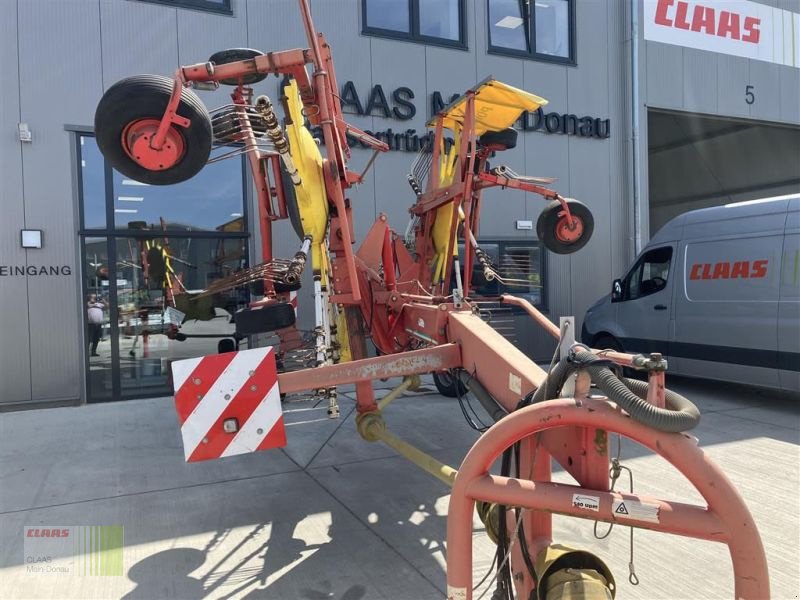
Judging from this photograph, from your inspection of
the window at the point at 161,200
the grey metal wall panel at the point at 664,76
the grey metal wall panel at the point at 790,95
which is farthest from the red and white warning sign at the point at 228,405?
the grey metal wall panel at the point at 790,95

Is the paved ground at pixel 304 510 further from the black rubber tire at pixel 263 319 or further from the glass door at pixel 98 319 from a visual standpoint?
the black rubber tire at pixel 263 319

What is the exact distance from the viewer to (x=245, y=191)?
8180 mm

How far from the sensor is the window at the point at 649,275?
25.3 ft

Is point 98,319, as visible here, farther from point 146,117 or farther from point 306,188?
point 146,117

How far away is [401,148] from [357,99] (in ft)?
3.29

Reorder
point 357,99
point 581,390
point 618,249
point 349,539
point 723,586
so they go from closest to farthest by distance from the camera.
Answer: point 581,390 < point 723,586 < point 349,539 < point 357,99 < point 618,249

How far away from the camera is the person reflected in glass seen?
24.3 ft

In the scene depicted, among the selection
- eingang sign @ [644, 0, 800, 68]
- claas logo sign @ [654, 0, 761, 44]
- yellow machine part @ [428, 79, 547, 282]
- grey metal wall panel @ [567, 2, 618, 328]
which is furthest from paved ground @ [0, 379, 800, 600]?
claas logo sign @ [654, 0, 761, 44]

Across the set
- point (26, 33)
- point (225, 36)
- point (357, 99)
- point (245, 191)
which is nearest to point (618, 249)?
point (357, 99)

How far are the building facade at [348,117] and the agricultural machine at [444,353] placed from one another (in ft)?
11.2

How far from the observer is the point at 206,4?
7.77 metres

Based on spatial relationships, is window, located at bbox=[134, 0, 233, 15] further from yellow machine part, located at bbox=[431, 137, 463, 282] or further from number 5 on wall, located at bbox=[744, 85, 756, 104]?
number 5 on wall, located at bbox=[744, 85, 756, 104]

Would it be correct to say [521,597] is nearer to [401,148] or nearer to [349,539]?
[349,539]

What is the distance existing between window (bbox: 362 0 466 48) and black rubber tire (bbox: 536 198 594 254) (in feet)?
15.1
